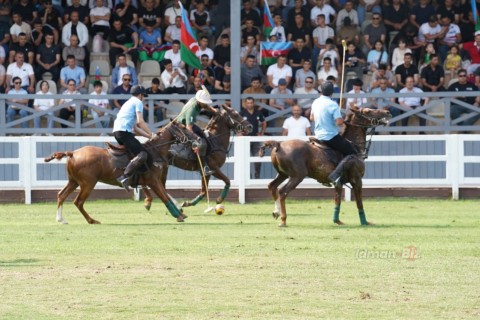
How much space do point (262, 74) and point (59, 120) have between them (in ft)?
15.7

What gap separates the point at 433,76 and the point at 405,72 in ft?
2.08

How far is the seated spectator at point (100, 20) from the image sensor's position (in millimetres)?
30172

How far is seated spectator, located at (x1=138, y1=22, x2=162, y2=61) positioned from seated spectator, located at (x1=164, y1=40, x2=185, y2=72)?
47cm

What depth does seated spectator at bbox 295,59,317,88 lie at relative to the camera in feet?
93.9

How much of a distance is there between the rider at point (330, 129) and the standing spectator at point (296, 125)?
6844mm

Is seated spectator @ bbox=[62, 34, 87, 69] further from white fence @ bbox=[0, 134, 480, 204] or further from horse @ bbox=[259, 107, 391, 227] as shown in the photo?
horse @ bbox=[259, 107, 391, 227]

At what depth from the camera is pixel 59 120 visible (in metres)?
27.6

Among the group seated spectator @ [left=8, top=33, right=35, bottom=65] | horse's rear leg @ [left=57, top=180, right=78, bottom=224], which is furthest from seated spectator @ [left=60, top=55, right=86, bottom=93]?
horse's rear leg @ [left=57, top=180, right=78, bottom=224]

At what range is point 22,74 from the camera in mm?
28547

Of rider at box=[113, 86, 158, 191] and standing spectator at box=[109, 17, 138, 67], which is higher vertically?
standing spectator at box=[109, 17, 138, 67]

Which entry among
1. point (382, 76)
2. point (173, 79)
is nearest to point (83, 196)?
point (173, 79)

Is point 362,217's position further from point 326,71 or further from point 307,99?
point 326,71

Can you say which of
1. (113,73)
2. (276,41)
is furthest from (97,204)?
(276,41)

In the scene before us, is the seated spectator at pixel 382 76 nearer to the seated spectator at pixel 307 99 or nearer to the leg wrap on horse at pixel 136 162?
the seated spectator at pixel 307 99
